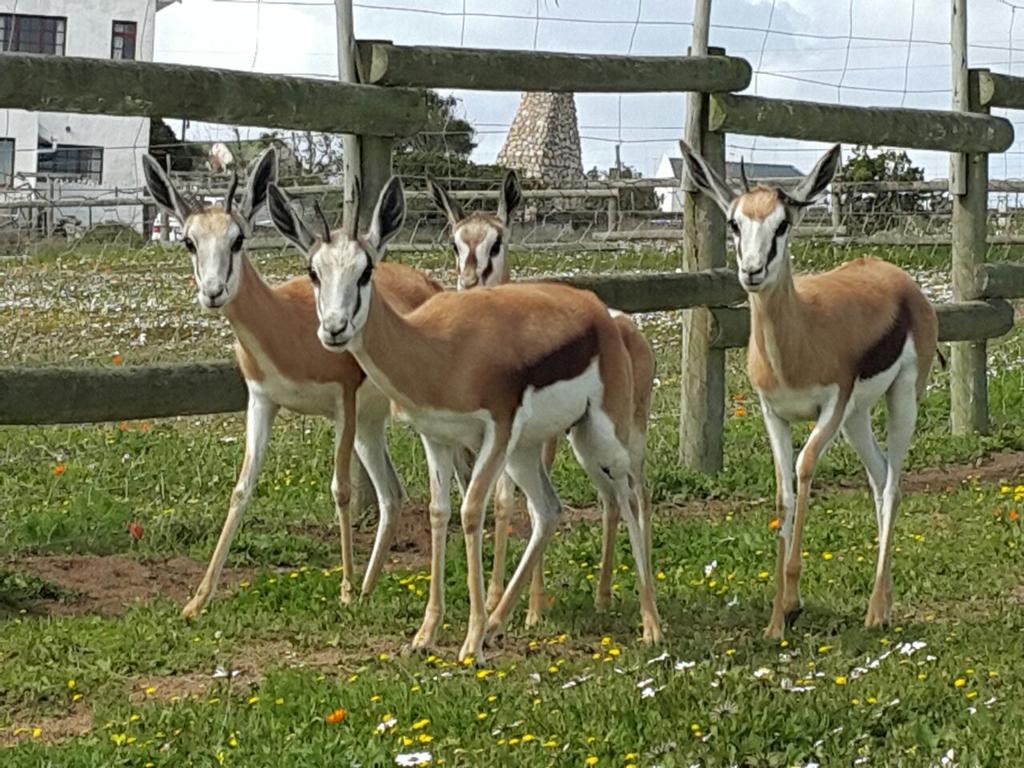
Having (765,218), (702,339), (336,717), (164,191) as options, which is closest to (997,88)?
(702,339)

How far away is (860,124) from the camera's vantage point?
11484 millimetres

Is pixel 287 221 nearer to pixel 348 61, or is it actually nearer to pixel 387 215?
pixel 387 215

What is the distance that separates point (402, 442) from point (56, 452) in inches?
80.6

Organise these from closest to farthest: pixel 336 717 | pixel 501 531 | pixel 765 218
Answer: pixel 336 717
pixel 765 218
pixel 501 531

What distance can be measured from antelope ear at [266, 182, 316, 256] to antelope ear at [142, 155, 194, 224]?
82cm

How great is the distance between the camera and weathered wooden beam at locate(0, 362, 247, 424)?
306 inches

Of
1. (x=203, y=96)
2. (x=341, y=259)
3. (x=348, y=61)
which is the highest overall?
(x=348, y=61)

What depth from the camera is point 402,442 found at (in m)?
11.1

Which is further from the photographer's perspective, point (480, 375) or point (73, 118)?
point (73, 118)

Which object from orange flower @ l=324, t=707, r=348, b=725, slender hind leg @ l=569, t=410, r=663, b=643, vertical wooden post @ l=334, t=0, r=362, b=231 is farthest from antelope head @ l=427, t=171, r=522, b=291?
orange flower @ l=324, t=707, r=348, b=725

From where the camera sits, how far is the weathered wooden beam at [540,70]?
9.26 meters

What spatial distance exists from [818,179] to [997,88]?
556 cm

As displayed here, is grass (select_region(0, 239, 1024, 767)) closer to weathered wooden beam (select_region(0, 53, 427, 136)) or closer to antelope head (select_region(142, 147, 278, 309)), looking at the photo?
antelope head (select_region(142, 147, 278, 309))

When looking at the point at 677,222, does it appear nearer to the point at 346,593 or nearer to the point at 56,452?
the point at 56,452
